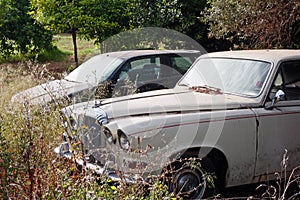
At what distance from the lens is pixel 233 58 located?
5297 millimetres

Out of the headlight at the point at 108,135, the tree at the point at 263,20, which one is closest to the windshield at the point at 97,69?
the headlight at the point at 108,135

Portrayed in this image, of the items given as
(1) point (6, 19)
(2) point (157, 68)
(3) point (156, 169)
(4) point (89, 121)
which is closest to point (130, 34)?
(2) point (157, 68)

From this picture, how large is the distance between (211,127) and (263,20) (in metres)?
4.79

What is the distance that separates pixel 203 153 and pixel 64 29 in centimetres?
900

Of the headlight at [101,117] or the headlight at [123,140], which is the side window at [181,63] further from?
the headlight at [123,140]

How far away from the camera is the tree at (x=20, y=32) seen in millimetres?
15867

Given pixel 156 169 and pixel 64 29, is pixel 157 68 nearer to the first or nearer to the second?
pixel 156 169

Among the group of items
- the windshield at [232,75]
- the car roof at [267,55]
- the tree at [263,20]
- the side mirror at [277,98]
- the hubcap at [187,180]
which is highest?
the tree at [263,20]

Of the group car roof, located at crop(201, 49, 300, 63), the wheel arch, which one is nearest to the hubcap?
the wheel arch

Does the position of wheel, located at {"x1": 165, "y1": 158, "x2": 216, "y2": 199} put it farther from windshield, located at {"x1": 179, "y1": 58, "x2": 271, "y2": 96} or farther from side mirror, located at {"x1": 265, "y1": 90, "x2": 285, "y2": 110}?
windshield, located at {"x1": 179, "y1": 58, "x2": 271, "y2": 96}

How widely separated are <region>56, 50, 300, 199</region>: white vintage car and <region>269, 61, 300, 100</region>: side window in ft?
0.04

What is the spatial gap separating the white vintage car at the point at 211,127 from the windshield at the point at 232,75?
0.04 ft

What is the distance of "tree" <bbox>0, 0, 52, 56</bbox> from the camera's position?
1587 cm

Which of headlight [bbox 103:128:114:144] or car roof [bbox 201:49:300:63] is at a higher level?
car roof [bbox 201:49:300:63]
